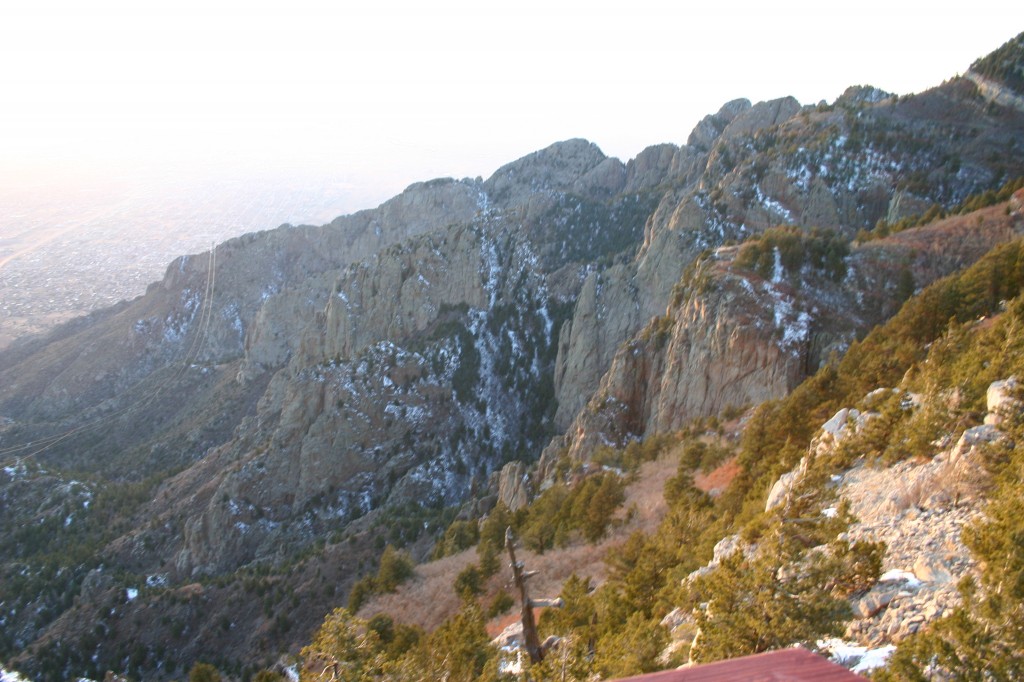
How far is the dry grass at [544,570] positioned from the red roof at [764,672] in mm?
18080

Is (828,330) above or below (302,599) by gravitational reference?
above

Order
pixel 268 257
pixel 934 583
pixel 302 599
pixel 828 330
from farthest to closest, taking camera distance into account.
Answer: pixel 268 257 < pixel 302 599 < pixel 828 330 < pixel 934 583

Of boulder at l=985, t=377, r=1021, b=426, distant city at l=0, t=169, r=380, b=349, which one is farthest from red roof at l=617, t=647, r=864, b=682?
distant city at l=0, t=169, r=380, b=349

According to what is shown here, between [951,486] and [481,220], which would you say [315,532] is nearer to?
[481,220]

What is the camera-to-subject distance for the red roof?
275cm

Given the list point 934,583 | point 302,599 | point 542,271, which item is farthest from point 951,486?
point 542,271

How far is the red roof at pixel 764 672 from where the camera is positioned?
2.75 m

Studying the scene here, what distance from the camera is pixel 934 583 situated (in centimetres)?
833

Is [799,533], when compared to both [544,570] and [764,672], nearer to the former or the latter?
[764,672]

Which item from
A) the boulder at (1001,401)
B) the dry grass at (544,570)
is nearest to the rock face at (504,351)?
the boulder at (1001,401)

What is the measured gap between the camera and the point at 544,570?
23.5m

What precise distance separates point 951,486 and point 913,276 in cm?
2407

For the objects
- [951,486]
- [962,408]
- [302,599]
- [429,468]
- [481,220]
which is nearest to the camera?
[951,486]

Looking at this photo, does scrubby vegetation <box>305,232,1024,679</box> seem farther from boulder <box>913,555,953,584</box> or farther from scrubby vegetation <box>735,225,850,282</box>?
scrubby vegetation <box>735,225,850,282</box>
